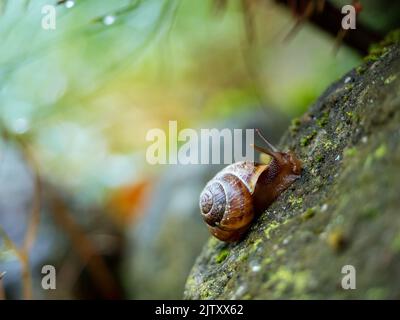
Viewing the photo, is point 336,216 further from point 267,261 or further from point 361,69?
point 361,69

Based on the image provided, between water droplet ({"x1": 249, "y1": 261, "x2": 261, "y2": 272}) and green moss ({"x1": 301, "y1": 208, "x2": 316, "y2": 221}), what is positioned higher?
green moss ({"x1": 301, "y1": 208, "x2": 316, "y2": 221})

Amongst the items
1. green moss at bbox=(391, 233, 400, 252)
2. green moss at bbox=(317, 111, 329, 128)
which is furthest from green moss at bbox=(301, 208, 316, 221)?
green moss at bbox=(317, 111, 329, 128)

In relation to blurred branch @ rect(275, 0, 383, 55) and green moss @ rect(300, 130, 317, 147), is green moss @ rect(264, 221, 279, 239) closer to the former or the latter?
green moss @ rect(300, 130, 317, 147)

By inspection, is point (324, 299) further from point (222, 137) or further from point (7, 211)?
point (7, 211)

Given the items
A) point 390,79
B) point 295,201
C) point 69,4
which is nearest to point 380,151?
point 390,79

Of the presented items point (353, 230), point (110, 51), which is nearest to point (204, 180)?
point (110, 51)

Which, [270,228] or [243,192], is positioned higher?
[243,192]
